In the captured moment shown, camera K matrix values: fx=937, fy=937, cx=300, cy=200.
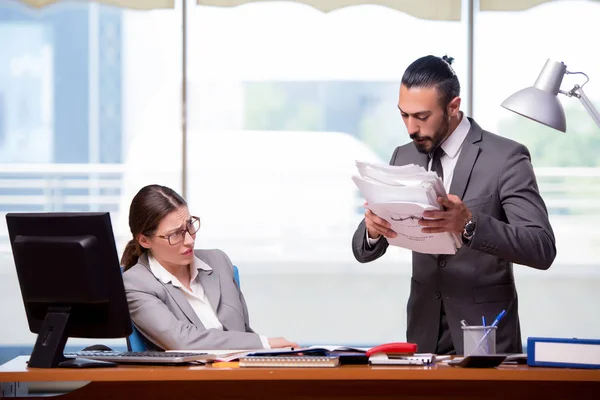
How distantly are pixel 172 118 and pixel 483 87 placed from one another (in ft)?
6.54

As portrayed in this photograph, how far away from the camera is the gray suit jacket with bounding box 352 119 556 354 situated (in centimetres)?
268

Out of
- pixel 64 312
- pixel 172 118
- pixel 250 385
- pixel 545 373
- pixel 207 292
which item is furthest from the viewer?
Answer: pixel 172 118

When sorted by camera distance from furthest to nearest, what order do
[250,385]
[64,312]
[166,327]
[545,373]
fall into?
[166,327]
[64,312]
[250,385]
[545,373]

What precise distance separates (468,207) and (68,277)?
3.77 feet

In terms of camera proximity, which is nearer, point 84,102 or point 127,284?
point 127,284

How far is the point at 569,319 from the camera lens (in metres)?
6.08

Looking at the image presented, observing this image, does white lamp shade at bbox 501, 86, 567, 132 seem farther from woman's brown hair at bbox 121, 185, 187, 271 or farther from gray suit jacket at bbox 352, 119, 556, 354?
woman's brown hair at bbox 121, 185, 187, 271

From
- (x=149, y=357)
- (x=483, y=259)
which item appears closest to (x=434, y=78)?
(x=483, y=259)

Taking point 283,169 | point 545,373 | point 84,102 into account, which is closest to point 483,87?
point 283,169

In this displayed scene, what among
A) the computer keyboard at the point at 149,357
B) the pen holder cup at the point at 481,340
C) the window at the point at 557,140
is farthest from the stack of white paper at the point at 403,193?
the window at the point at 557,140

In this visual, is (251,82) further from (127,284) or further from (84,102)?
(127,284)

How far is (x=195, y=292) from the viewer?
2992 mm

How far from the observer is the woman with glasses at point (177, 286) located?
2.72 metres

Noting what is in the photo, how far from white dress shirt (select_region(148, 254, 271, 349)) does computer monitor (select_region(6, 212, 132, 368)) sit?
20.1 inches
